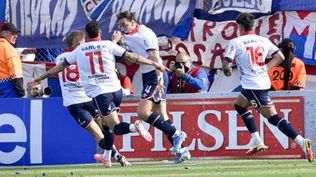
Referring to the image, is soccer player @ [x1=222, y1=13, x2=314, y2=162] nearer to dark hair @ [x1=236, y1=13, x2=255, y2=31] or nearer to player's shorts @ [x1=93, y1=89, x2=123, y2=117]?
dark hair @ [x1=236, y1=13, x2=255, y2=31]

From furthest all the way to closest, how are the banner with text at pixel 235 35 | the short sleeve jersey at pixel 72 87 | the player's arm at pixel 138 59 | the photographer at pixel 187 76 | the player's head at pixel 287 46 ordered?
the banner with text at pixel 235 35 < the photographer at pixel 187 76 < the player's head at pixel 287 46 < the short sleeve jersey at pixel 72 87 < the player's arm at pixel 138 59

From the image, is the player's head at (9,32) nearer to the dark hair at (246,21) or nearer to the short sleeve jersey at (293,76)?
the dark hair at (246,21)

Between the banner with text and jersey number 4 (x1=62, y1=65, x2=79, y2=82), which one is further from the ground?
the banner with text

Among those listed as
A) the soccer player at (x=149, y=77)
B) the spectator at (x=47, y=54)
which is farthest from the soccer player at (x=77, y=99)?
the spectator at (x=47, y=54)

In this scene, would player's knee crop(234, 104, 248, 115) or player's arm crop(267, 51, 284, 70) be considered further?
player's knee crop(234, 104, 248, 115)

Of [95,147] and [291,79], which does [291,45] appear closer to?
[291,79]

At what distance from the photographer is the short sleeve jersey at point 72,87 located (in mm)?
16312

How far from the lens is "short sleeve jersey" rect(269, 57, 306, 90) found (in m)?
17.4

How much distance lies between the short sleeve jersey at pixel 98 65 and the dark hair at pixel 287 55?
3.30m

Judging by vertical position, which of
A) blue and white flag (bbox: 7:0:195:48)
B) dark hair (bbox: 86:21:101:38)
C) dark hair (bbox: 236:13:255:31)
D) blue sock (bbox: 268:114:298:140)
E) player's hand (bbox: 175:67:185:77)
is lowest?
blue sock (bbox: 268:114:298:140)

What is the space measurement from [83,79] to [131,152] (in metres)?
2.44

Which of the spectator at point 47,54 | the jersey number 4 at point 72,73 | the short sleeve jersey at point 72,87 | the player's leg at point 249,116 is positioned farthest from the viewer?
the spectator at point 47,54

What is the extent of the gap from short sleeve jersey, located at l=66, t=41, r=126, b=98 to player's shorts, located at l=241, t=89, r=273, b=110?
80.0 inches

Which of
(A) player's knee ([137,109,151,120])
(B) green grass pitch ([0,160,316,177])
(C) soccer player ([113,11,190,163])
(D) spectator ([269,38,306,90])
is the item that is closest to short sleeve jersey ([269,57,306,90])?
(D) spectator ([269,38,306,90])
